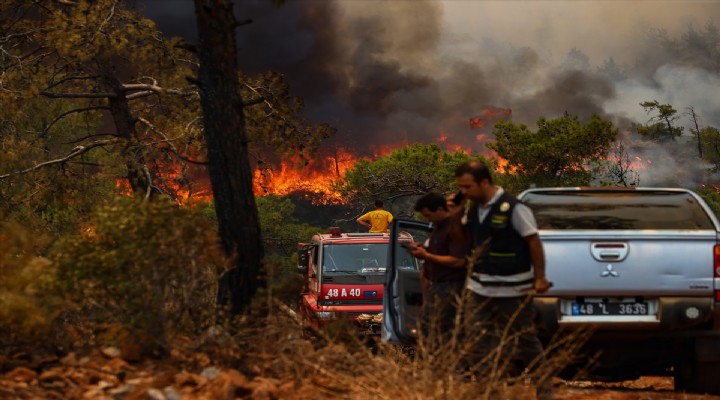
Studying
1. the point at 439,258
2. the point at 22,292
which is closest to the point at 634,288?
the point at 439,258

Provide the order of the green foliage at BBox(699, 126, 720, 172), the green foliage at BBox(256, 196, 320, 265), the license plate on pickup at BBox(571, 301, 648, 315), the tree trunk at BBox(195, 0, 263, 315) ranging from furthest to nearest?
the green foliage at BBox(699, 126, 720, 172)
the green foliage at BBox(256, 196, 320, 265)
the tree trunk at BBox(195, 0, 263, 315)
the license plate on pickup at BBox(571, 301, 648, 315)

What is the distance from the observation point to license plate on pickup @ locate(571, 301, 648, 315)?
8.32 metres

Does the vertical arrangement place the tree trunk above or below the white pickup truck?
above

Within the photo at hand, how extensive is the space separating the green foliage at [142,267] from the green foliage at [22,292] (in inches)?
7.7

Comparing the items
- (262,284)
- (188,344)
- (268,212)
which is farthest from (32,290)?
(268,212)

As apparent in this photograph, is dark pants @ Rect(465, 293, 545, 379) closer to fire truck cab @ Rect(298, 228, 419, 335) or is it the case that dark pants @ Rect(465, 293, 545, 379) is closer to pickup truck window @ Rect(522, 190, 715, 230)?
pickup truck window @ Rect(522, 190, 715, 230)

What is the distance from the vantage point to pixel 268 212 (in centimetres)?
7025

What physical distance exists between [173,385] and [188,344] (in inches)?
27.5

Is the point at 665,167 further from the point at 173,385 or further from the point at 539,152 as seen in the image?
the point at 173,385

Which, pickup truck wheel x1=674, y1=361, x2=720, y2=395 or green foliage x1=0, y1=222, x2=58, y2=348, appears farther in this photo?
pickup truck wheel x1=674, y1=361, x2=720, y2=395

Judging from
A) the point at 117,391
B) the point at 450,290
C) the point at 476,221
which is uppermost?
the point at 476,221

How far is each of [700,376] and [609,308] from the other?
120 centimetres

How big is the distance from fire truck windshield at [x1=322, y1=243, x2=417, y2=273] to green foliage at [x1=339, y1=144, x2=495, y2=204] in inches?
1395

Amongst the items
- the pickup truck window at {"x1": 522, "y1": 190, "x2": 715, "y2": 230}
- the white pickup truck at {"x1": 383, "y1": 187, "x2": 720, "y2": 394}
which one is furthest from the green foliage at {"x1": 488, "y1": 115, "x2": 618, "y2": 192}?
the white pickup truck at {"x1": 383, "y1": 187, "x2": 720, "y2": 394}
